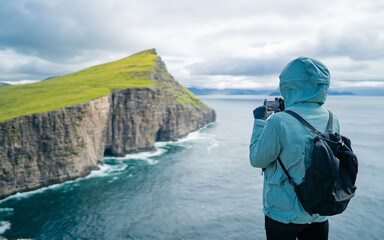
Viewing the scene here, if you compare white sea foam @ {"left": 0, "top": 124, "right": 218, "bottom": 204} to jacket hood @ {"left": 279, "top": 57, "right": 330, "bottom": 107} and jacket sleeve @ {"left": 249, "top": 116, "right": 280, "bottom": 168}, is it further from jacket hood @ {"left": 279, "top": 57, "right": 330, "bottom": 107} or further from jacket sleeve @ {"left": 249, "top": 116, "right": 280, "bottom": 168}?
jacket hood @ {"left": 279, "top": 57, "right": 330, "bottom": 107}

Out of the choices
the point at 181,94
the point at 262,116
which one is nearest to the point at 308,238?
the point at 262,116

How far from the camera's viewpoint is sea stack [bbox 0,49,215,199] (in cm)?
4078

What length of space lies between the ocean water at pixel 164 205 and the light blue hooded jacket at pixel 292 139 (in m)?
28.1

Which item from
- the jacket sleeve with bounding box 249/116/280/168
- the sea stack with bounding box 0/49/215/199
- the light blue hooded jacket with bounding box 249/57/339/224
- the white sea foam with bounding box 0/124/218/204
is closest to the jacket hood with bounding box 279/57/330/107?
the light blue hooded jacket with bounding box 249/57/339/224

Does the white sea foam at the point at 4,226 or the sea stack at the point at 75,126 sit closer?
the white sea foam at the point at 4,226

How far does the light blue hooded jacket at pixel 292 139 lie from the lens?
11.4 feet

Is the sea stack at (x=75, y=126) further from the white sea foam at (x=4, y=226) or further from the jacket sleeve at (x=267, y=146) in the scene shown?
the jacket sleeve at (x=267, y=146)

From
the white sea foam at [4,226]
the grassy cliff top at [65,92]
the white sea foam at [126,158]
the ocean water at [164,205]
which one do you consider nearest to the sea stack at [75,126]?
the grassy cliff top at [65,92]

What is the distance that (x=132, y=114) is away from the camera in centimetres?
6372

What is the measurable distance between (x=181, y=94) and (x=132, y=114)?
4520cm

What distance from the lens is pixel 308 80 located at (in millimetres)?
3713

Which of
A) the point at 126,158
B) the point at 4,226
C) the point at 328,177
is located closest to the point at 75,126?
the point at 126,158

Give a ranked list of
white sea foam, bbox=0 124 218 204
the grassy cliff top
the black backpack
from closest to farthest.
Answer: the black backpack < white sea foam, bbox=0 124 218 204 < the grassy cliff top

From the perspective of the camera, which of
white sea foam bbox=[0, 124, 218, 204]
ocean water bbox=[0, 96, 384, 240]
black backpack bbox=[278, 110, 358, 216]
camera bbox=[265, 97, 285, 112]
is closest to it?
black backpack bbox=[278, 110, 358, 216]
